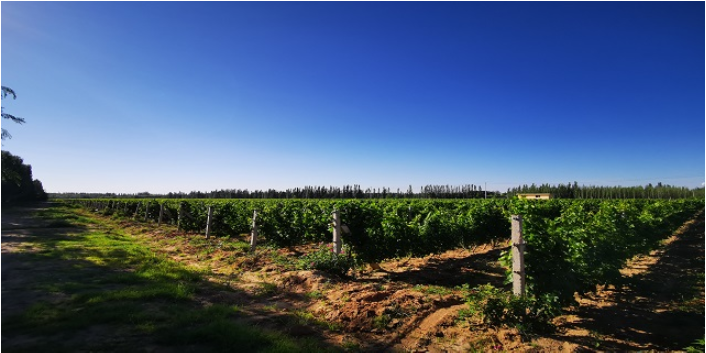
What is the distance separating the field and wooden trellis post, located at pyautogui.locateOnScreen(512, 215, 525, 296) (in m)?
0.22

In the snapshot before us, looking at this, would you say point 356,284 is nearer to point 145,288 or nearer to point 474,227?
point 145,288

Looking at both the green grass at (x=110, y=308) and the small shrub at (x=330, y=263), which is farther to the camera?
the small shrub at (x=330, y=263)

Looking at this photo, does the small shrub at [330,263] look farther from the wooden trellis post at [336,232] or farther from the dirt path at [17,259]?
the dirt path at [17,259]

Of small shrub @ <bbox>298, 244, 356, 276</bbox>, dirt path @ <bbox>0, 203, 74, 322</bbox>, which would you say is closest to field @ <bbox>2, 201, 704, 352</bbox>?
dirt path @ <bbox>0, 203, 74, 322</bbox>

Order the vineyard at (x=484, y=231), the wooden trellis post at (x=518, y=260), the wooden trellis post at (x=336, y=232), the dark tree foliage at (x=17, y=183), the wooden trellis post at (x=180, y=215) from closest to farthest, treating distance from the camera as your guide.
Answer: the dark tree foliage at (x=17, y=183) < the wooden trellis post at (x=518, y=260) < the vineyard at (x=484, y=231) < the wooden trellis post at (x=336, y=232) < the wooden trellis post at (x=180, y=215)

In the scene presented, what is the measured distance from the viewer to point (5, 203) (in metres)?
1.10

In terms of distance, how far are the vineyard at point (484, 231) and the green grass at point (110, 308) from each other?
0.73m

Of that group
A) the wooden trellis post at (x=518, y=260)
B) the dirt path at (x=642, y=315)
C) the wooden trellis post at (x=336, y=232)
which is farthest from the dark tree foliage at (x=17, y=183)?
the wooden trellis post at (x=336, y=232)

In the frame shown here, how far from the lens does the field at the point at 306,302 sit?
1.45 meters

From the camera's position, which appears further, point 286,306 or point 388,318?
point 286,306

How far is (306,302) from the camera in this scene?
580cm

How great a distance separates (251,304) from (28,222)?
190 inches

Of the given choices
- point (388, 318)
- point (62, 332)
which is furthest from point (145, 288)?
point (388, 318)

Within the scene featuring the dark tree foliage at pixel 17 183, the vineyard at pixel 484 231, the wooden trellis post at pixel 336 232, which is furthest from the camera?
the wooden trellis post at pixel 336 232
